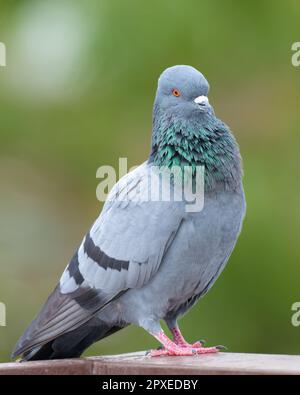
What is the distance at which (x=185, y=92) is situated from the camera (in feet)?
15.5

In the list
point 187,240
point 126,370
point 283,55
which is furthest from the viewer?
point 283,55

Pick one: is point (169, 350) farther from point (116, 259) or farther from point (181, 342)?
point (116, 259)

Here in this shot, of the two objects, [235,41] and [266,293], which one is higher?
[235,41]

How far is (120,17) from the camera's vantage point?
7891 millimetres

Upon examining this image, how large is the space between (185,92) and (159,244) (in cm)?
87

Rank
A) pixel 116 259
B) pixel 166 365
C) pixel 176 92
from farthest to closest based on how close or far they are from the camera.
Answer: pixel 176 92 < pixel 116 259 < pixel 166 365

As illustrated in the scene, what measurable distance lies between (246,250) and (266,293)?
Answer: 422 millimetres

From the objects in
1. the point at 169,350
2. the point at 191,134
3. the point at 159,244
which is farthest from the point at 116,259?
the point at 191,134

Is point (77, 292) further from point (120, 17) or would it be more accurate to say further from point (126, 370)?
point (120, 17)

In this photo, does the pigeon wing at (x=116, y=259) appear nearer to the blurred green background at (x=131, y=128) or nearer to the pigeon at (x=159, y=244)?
the pigeon at (x=159, y=244)

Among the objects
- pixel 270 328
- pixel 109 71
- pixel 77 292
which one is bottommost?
pixel 270 328

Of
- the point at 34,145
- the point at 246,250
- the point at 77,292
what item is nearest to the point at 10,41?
the point at 34,145

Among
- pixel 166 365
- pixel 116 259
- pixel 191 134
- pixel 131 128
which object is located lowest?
pixel 166 365
